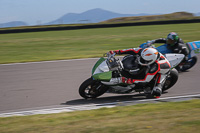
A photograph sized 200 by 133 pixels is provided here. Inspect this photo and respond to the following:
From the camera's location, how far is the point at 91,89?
23.1ft

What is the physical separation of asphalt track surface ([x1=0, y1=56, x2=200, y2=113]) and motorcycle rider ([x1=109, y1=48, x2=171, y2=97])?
0.48 m

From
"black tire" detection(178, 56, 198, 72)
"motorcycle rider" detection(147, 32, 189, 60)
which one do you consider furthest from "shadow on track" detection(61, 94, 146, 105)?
"black tire" detection(178, 56, 198, 72)

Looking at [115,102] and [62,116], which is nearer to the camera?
[62,116]

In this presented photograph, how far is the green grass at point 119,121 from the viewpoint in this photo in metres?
4.36

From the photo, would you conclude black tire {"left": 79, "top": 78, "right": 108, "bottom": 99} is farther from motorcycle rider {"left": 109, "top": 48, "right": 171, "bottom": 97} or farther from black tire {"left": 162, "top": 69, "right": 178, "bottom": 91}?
black tire {"left": 162, "top": 69, "right": 178, "bottom": 91}

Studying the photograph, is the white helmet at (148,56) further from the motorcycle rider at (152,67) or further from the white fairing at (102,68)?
the white fairing at (102,68)

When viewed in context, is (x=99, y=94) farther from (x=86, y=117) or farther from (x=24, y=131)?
(x=24, y=131)

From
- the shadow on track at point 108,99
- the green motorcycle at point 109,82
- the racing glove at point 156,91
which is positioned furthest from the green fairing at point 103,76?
the racing glove at point 156,91

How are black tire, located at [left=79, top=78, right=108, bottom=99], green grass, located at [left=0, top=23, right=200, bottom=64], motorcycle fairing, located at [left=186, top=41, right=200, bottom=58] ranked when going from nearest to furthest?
black tire, located at [left=79, top=78, right=108, bottom=99], motorcycle fairing, located at [left=186, top=41, right=200, bottom=58], green grass, located at [left=0, top=23, right=200, bottom=64]

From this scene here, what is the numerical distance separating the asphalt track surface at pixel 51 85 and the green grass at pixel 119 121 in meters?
1.32

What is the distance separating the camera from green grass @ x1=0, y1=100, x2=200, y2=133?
14.3ft

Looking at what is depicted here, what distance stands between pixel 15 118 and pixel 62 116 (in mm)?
841

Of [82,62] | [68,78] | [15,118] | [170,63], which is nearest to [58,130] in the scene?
[15,118]

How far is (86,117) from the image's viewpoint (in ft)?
17.5
